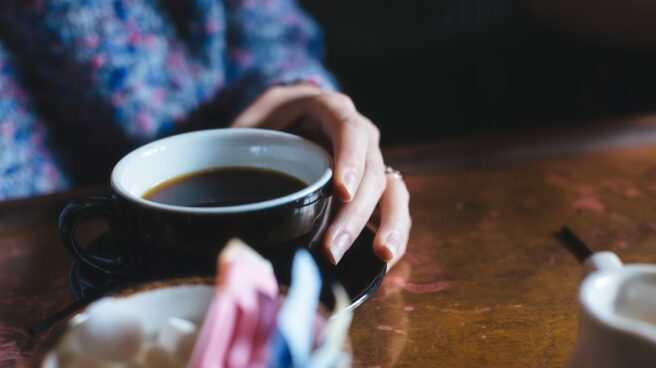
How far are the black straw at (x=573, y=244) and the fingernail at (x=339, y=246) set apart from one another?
21 centimetres

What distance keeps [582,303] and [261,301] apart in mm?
160

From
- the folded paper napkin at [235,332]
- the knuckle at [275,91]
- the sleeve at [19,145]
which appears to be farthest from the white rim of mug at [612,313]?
the sleeve at [19,145]

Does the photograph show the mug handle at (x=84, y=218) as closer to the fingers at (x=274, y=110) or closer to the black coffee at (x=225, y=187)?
the black coffee at (x=225, y=187)

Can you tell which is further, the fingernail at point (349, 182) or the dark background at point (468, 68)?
the dark background at point (468, 68)

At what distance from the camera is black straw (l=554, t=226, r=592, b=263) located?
559 millimetres

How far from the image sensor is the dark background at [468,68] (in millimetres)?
1482

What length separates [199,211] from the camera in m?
0.39

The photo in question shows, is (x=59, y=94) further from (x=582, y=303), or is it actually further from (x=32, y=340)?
(x=582, y=303)

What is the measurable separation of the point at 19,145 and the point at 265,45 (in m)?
0.36

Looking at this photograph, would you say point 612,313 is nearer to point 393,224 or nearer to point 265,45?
point 393,224

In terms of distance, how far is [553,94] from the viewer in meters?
1.61

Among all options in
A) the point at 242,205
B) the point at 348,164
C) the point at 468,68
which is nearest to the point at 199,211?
the point at 242,205

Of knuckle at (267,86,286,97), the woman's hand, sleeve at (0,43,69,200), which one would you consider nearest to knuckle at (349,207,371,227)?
the woman's hand

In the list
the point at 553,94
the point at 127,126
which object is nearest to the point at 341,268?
the point at 127,126
